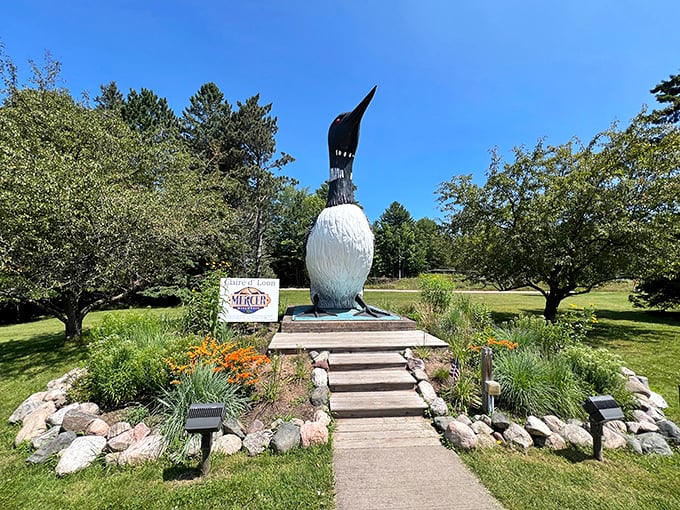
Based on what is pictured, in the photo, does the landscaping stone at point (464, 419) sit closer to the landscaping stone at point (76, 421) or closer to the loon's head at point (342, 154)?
the landscaping stone at point (76, 421)

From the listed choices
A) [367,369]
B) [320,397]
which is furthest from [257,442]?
[367,369]

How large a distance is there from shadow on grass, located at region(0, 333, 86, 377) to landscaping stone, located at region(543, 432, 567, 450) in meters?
8.48

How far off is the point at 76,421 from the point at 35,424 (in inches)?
28.9

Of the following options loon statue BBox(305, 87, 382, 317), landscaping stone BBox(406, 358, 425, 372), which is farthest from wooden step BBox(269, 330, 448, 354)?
loon statue BBox(305, 87, 382, 317)

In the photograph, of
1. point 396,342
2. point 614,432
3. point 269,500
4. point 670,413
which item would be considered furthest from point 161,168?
point 670,413

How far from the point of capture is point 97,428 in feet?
10.2

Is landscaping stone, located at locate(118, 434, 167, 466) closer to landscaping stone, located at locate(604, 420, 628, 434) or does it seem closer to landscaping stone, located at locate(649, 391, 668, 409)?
landscaping stone, located at locate(604, 420, 628, 434)

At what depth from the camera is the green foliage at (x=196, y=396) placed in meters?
3.15

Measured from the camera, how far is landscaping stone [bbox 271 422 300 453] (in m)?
2.89

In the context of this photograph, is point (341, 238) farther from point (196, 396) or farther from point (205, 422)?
point (205, 422)

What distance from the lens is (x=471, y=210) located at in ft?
34.6

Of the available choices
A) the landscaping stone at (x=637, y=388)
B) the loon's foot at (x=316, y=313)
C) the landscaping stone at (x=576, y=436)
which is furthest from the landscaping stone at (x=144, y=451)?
the landscaping stone at (x=637, y=388)

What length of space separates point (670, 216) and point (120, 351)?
12.8 meters

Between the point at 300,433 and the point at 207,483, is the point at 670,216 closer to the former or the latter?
the point at 300,433
